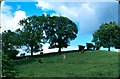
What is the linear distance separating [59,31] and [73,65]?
3.30m

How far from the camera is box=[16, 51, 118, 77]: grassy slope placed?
71.3 ft

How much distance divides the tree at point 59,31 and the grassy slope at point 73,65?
5.81 feet

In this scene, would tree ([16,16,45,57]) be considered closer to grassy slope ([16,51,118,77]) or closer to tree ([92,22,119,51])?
grassy slope ([16,51,118,77])

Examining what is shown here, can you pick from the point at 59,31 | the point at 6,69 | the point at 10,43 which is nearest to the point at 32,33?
the point at 59,31

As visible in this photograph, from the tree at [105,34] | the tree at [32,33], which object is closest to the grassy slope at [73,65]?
the tree at [32,33]

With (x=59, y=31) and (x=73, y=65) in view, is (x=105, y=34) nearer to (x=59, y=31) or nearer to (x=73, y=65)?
(x=59, y=31)

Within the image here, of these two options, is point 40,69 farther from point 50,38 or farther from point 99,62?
point 99,62

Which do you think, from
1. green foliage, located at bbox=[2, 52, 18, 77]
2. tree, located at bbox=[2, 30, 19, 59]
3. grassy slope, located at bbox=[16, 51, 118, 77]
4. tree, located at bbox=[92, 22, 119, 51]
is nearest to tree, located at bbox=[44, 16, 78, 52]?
tree, located at bbox=[92, 22, 119, 51]

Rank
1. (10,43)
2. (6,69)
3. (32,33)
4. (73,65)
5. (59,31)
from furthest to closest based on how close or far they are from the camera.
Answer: (73,65), (32,33), (59,31), (10,43), (6,69)

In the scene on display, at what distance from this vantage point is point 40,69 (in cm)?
2331

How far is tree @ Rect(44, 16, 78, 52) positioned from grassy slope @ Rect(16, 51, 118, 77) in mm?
1770

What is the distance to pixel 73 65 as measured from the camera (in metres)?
24.4

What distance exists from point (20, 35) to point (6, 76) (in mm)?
8708

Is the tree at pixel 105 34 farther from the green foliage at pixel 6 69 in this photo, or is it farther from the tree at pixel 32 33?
the green foliage at pixel 6 69
